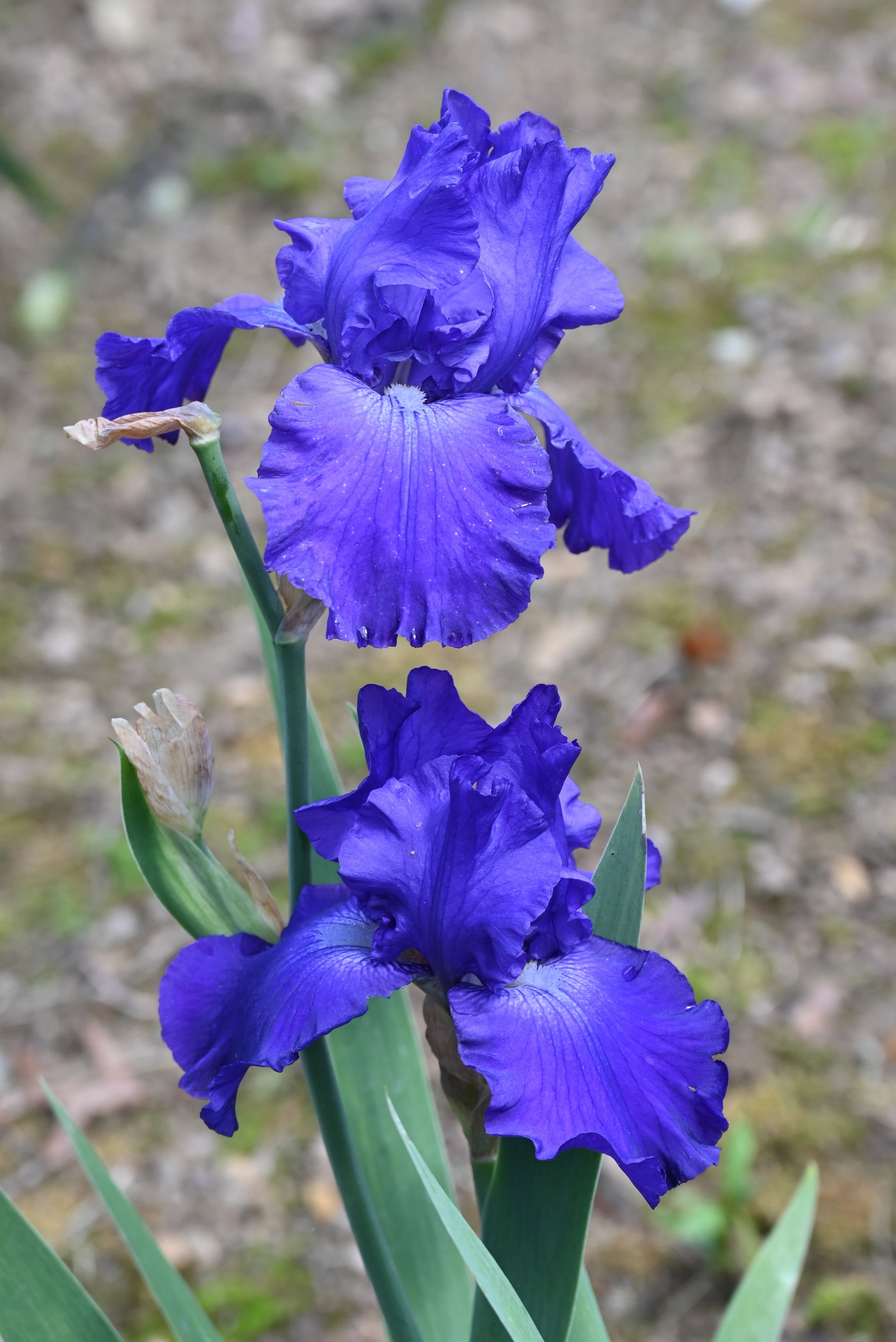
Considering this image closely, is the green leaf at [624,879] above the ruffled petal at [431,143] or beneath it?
beneath

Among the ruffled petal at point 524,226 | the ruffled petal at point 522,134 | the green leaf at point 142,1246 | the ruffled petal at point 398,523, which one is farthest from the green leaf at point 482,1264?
the ruffled petal at point 522,134

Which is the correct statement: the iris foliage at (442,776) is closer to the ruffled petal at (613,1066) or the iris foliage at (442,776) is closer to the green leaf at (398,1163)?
the ruffled petal at (613,1066)

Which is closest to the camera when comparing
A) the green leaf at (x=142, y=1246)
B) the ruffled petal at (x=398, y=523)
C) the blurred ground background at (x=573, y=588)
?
the ruffled petal at (x=398, y=523)

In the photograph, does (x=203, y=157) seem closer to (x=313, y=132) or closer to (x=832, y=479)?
(x=313, y=132)

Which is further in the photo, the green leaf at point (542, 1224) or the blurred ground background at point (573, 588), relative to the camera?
the blurred ground background at point (573, 588)

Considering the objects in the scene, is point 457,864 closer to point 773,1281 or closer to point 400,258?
point 400,258

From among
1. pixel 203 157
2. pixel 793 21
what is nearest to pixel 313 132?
pixel 203 157
